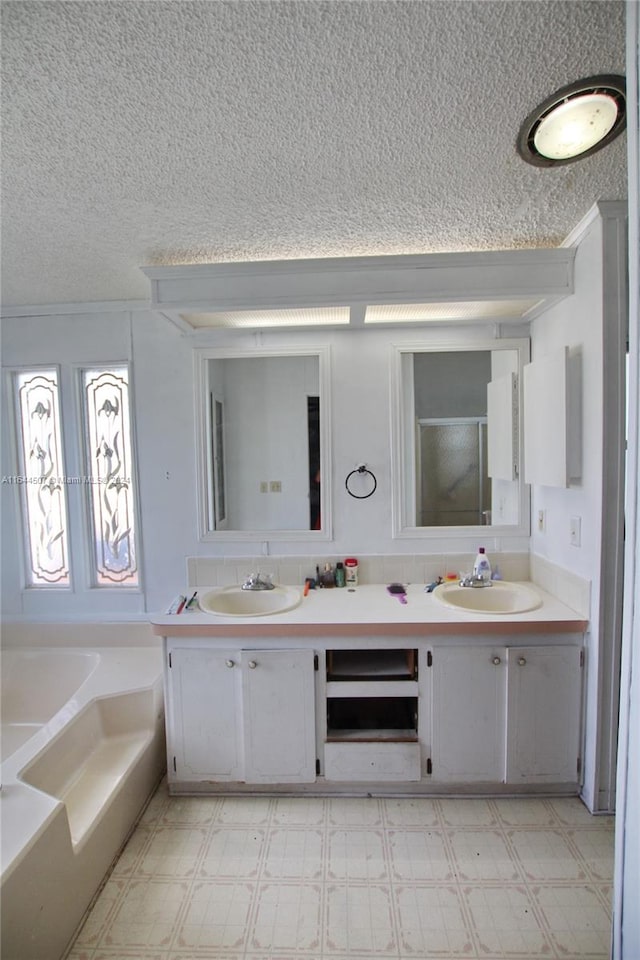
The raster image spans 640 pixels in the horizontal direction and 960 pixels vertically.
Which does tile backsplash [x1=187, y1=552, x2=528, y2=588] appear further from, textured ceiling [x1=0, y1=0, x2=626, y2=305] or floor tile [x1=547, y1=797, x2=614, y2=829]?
textured ceiling [x1=0, y1=0, x2=626, y2=305]

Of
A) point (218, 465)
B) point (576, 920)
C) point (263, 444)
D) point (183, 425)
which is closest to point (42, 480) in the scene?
point (183, 425)

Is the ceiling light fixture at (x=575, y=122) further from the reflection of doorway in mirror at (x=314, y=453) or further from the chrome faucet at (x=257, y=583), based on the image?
the chrome faucet at (x=257, y=583)

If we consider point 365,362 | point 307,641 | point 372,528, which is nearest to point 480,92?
point 365,362

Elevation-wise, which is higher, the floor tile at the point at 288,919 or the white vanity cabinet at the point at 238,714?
the white vanity cabinet at the point at 238,714

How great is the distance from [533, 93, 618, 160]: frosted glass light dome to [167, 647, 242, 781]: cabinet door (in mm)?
2058

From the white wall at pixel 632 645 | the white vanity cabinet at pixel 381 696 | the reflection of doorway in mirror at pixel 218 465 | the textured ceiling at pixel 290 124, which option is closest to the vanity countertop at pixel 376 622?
the white vanity cabinet at pixel 381 696

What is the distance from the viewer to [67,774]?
1.66m

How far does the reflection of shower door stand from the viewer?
2178 millimetres

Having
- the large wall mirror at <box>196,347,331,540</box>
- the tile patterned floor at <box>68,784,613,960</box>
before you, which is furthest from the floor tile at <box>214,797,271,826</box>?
the large wall mirror at <box>196,347,331,540</box>

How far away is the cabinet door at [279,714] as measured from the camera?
1.71 metres

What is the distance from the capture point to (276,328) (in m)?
2.13

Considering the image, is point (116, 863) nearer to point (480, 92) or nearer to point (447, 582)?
point (447, 582)

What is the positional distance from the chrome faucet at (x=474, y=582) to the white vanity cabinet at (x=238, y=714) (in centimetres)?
85

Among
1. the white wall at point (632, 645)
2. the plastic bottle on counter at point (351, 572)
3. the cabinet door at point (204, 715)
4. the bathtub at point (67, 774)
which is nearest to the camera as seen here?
the white wall at point (632, 645)
